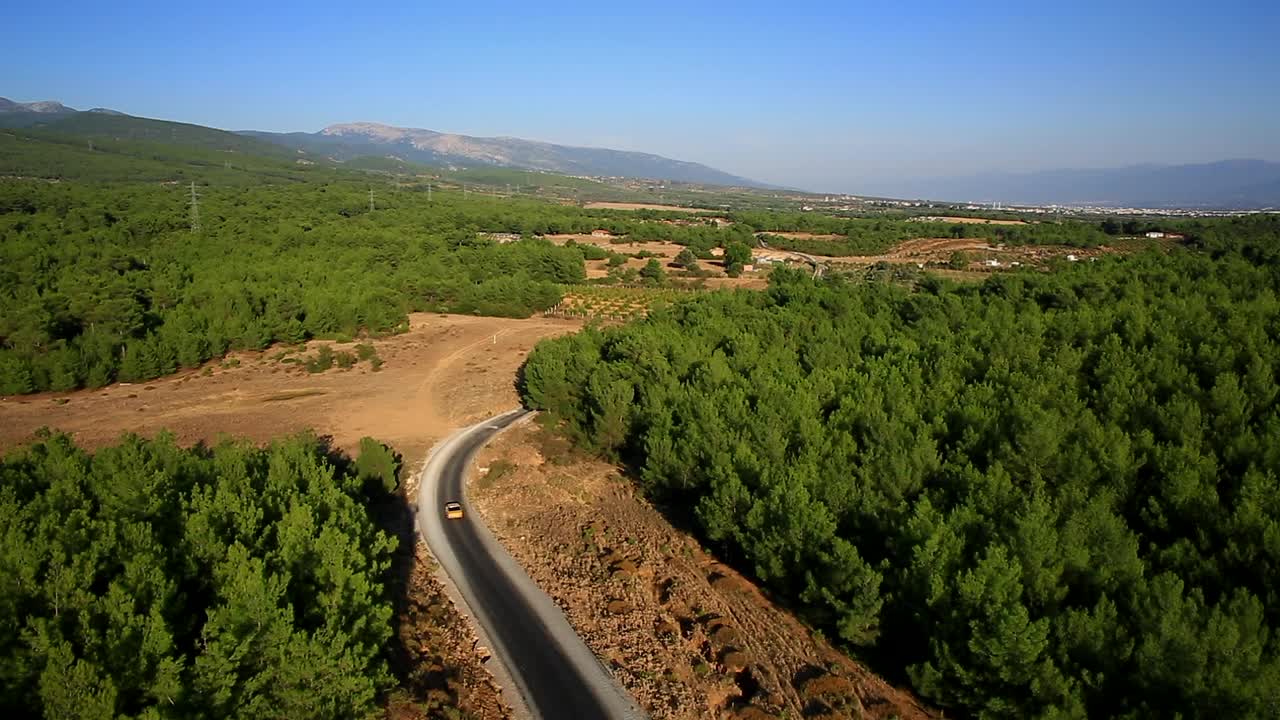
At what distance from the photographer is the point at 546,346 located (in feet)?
138

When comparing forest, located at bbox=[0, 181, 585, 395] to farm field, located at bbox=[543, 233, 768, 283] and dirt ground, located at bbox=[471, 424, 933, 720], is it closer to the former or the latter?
farm field, located at bbox=[543, 233, 768, 283]

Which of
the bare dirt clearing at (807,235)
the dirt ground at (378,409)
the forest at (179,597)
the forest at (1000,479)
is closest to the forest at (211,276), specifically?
the dirt ground at (378,409)

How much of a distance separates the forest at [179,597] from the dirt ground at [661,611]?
6483 mm

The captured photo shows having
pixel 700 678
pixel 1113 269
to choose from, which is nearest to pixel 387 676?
pixel 700 678

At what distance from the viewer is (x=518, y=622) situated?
71.9ft

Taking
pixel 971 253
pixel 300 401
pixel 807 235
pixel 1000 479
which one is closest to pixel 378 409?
pixel 300 401

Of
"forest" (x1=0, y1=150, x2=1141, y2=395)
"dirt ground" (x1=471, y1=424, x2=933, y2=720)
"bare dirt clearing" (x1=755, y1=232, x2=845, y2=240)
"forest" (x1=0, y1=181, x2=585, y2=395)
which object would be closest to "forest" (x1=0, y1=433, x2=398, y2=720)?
"dirt ground" (x1=471, y1=424, x2=933, y2=720)

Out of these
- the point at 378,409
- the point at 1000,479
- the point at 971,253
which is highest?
the point at 971,253

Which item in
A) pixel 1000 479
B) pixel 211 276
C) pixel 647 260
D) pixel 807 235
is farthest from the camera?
pixel 807 235

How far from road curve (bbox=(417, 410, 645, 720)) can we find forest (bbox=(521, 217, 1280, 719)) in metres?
5.96

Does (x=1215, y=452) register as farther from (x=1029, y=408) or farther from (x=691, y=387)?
(x=691, y=387)

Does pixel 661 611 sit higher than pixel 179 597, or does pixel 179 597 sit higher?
pixel 179 597

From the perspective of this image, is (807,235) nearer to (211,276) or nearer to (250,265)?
(250,265)

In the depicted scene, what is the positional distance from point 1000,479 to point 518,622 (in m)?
14.3
